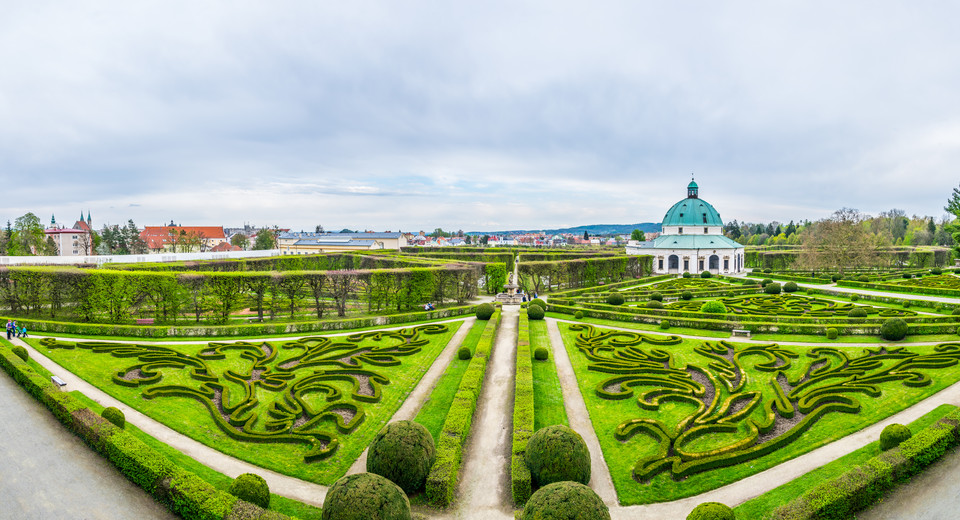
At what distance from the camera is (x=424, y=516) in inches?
462

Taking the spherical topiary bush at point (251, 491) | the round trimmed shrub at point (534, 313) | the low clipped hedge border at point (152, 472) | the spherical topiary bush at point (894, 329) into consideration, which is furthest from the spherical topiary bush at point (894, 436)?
the round trimmed shrub at point (534, 313)

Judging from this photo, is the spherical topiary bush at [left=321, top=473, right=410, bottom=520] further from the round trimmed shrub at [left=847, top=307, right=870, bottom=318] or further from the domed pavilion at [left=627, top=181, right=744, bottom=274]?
the domed pavilion at [left=627, top=181, right=744, bottom=274]

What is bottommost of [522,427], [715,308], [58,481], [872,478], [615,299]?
[58,481]

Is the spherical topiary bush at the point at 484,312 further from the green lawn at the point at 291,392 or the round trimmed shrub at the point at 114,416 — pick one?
the round trimmed shrub at the point at 114,416

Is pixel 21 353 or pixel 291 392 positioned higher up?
pixel 21 353

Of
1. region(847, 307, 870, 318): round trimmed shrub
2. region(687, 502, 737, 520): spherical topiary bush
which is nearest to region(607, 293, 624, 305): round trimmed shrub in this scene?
region(847, 307, 870, 318): round trimmed shrub

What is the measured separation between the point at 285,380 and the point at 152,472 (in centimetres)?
878

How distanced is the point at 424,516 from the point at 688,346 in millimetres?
19793

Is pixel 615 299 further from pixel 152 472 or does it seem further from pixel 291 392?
pixel 152 472

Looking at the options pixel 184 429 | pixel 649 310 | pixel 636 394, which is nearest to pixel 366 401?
pixel 184 429

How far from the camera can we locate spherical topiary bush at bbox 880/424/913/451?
13422 mm

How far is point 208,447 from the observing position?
601 inches

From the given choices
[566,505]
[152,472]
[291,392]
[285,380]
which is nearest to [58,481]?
[152,472]

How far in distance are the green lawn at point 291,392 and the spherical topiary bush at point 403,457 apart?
7.51 ft
